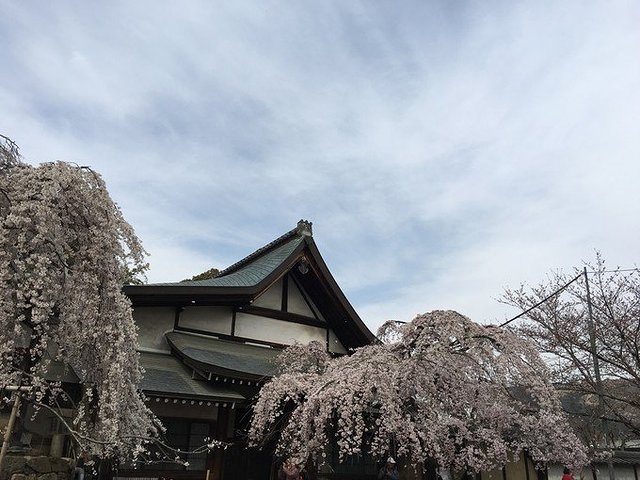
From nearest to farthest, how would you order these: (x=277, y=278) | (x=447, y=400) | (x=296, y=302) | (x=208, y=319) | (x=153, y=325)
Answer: (x=447, y=400) → (x=153, y=325) → (x=208, y=319) → (x=277, y=278) → (x=296, y=302)

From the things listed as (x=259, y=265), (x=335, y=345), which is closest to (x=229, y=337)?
(x=259, y=265)

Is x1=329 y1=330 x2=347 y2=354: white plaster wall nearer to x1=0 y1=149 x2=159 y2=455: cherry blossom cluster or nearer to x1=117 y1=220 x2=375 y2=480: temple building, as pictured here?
x1=117 y1=220 x2=375 y2=480: temple building

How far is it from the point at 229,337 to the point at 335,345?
3.60 meters

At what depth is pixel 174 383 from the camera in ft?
32.1

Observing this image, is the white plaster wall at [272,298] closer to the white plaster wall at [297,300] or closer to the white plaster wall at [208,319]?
the white plaster wall at [297,300]

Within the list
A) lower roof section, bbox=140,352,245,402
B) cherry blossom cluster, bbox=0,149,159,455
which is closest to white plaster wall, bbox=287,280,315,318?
lower roof section, bbox=140,352,245,402

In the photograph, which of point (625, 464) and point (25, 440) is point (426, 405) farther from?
point (625, 464)

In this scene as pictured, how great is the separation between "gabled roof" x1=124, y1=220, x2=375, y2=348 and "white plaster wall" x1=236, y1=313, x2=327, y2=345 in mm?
532

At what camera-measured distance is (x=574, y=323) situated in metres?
12.8

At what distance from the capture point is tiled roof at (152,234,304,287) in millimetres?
12665

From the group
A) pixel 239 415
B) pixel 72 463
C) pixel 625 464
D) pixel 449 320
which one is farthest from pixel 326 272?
pixel 625 464

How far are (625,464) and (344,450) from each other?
18.4 metres

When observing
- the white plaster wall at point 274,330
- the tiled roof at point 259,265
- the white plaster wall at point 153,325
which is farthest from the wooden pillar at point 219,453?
the tiled roof at point 259,265

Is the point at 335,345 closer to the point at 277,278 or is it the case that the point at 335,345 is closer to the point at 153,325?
the point at 277,278
